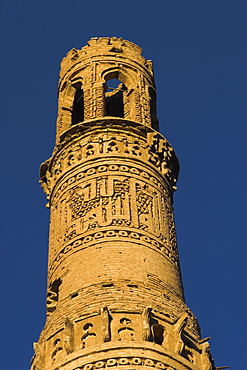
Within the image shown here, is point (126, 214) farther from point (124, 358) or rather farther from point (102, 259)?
point (124, 358)

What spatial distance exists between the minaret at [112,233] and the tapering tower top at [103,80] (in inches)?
1.0

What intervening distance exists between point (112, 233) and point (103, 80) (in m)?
4.48

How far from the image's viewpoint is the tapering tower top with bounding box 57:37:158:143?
59.6 ft

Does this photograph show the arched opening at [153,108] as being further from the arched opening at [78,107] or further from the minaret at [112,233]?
the arched opening at [78,107]

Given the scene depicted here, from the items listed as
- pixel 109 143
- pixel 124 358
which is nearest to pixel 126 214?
pixel 109 143

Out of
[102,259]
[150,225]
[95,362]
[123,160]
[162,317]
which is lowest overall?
[95,362]

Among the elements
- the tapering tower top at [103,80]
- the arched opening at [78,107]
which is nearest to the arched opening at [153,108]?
the tapering tower top at [103,80]

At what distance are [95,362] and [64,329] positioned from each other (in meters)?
0.98

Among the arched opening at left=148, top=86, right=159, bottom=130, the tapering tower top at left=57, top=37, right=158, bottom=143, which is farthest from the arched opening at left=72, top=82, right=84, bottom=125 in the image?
the arched opening at left=148, top=86, right=159, bottom=130

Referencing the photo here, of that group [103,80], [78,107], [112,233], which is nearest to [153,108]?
[103,80]

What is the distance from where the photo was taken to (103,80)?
1845 cm

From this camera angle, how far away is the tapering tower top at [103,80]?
18.2 metres

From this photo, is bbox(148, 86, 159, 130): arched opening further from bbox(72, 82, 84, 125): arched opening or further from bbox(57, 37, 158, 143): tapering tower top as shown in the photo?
bbox(72, 82, 84, 125): arched opening

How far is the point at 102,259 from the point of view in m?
14.4
